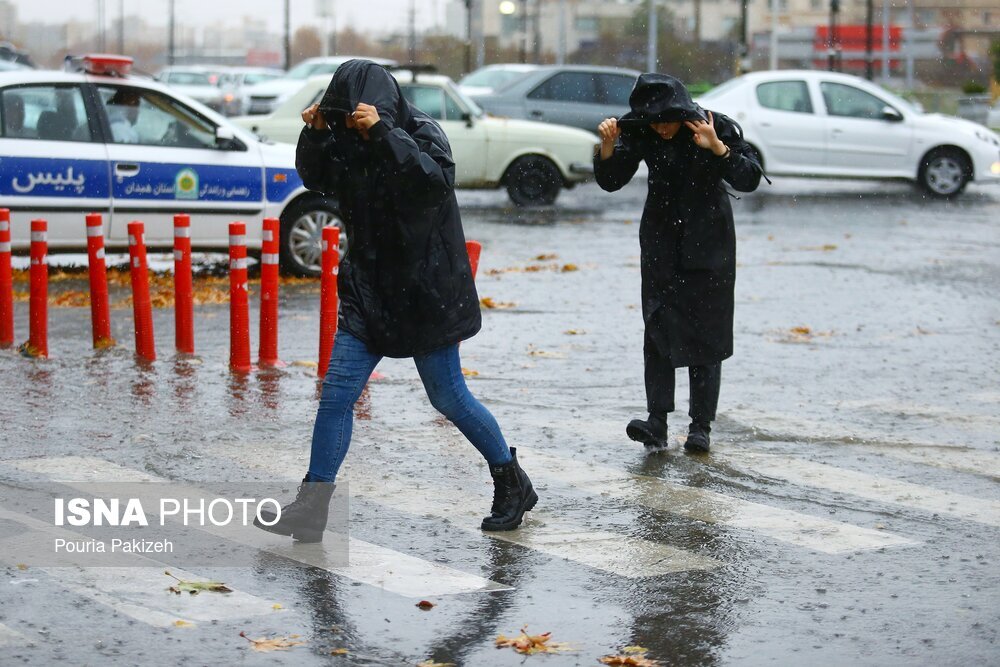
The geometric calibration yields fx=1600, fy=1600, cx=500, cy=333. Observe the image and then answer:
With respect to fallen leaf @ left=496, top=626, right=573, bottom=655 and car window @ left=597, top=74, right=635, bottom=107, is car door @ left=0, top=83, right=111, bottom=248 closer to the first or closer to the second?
fallen leaf @ left=496, top=626, right=573, bottom=655

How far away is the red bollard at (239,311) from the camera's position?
903cm

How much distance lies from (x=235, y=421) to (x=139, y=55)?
127 m

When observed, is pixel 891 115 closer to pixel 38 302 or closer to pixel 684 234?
pixel 38 302

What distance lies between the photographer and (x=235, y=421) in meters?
7.75

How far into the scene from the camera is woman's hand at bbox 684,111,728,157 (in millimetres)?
6703

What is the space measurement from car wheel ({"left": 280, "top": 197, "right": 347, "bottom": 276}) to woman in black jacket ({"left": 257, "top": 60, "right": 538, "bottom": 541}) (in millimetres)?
7568

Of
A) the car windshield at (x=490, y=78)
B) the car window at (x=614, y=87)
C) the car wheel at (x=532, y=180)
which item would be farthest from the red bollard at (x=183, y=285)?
the car windshield at (x=490, y=78)

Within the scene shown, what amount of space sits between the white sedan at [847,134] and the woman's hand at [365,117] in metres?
17.0

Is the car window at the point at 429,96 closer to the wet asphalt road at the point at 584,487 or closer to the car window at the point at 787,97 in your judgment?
the car window at the point at 787,97

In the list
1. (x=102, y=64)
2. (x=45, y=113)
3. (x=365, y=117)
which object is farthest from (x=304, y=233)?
(x=365, y=117)

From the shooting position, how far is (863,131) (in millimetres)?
21781

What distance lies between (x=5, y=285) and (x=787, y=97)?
14.4 meters

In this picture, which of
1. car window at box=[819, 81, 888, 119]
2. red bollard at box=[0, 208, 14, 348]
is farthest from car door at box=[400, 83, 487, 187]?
red bollard at box=[0, 208, 14, 348]

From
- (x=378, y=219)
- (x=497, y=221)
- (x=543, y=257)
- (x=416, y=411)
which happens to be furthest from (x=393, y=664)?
(x=497, y=221)
